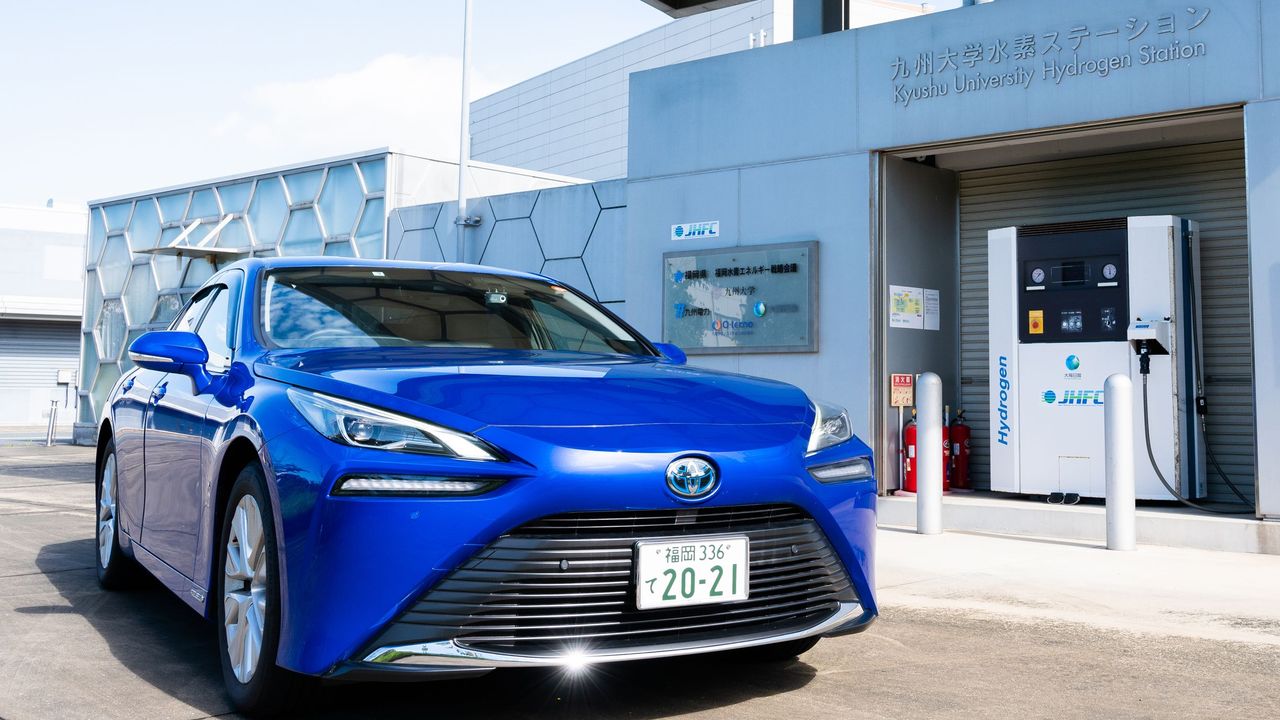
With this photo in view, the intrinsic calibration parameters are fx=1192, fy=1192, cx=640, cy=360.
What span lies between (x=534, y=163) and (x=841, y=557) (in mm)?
47496

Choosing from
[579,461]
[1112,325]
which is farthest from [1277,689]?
[1112,325]

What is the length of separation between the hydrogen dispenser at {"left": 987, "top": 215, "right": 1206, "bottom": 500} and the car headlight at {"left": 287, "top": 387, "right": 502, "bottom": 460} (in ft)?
21.7

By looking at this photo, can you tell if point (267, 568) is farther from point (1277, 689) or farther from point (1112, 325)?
point (1112, 325)

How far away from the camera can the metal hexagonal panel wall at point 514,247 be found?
1439cm

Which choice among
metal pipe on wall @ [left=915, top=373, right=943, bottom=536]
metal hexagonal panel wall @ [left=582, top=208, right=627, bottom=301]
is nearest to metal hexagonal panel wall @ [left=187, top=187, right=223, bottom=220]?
metal hexagonal panel wall @ [left=582, top=208, right=627, bottom=301]

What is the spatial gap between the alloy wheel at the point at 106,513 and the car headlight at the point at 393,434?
9.39 ft

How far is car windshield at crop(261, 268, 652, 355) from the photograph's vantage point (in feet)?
13.2

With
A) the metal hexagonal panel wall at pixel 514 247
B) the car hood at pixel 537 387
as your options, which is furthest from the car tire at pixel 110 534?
the metal hexagonal panel wall at pixel 514 247

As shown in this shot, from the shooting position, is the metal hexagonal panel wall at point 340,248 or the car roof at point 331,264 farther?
the metal hexagonal panel wall at point 340,248

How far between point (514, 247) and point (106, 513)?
9.42 metres

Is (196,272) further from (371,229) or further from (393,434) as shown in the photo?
(393,434)

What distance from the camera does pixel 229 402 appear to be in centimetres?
360

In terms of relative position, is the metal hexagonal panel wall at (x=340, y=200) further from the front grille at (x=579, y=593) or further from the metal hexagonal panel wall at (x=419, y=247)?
the front grille at (x=579, y=593)

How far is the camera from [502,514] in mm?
2857
